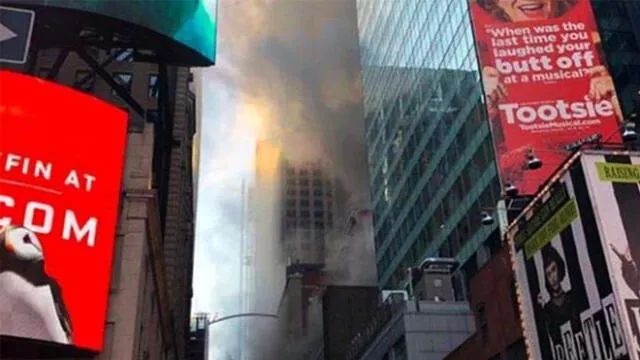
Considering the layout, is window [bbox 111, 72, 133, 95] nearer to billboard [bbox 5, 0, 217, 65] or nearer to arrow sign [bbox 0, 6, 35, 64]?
billboard [bbox 5, 0, 217, 65]

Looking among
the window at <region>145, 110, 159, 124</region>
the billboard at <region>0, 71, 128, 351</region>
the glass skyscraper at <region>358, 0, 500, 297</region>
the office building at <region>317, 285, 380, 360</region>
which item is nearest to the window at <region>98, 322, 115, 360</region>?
the billboard at <region>0, 71, 128, 351</region>

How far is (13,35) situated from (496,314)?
32.0 meters

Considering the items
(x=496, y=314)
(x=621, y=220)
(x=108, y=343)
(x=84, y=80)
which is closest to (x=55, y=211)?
(x=108, y=343)

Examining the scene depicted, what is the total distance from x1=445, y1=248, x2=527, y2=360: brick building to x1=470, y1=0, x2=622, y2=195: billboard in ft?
14.1

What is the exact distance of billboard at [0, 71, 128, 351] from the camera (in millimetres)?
20406

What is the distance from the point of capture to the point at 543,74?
35.1 metres

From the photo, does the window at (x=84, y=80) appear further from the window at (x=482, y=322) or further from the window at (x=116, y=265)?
the window at (x=482, y=322)

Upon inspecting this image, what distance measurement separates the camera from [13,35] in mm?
4555

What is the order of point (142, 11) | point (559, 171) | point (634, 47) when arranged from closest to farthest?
point (559, 171)
point (142, 11)
point (634, 47)

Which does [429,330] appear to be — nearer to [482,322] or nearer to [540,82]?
[482,322]

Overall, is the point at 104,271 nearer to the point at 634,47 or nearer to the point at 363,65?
the point at 634,47

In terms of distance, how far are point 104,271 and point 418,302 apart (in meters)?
31.8

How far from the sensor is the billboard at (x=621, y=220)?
53.1ft

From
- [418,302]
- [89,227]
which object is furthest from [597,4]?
[89,227]
